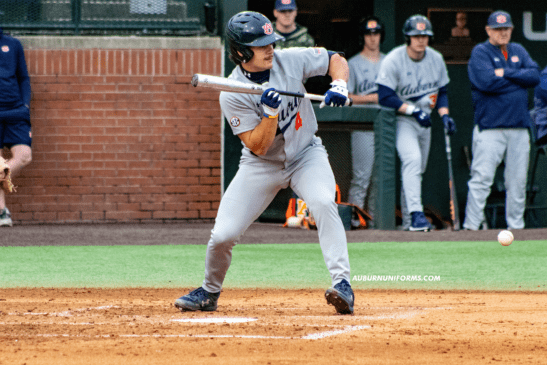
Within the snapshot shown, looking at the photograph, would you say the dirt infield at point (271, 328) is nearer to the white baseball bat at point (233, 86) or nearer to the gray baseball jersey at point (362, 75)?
the white baseball bat at point (233, 86)

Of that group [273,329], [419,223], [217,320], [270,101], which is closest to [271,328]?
[273,329]

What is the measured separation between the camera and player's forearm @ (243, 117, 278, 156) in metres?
4.64

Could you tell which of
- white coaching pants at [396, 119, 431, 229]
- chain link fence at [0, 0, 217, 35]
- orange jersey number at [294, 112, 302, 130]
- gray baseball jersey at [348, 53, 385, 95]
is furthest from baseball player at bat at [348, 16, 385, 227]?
orange jersey number at [294, 112, 302, 130]

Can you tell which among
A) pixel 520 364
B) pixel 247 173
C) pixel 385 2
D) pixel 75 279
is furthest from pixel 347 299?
pixel 385 2

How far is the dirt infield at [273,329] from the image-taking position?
12.0 feet

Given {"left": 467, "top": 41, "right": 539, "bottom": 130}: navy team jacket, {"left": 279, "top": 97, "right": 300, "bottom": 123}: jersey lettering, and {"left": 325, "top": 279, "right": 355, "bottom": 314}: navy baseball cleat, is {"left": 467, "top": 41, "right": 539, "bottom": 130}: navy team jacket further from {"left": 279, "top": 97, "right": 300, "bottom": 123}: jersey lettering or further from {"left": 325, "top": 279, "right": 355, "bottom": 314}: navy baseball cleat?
{"left": 325, "top": 279, "right": 355, "bottom": 314}: navy baseball cleat

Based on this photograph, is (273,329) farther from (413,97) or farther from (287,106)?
(413,97)

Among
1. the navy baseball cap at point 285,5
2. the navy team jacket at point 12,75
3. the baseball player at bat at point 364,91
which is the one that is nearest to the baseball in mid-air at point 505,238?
the baseball player at bat at point 364,91

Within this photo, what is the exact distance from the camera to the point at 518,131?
9445 millimetres

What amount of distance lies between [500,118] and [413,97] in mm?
968

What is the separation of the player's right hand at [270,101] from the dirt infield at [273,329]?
1112 mm

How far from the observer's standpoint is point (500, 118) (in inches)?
368

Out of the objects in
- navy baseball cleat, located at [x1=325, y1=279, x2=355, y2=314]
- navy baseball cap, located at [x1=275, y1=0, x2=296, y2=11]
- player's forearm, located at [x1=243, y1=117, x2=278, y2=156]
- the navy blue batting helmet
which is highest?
navy baseball cap, located at [x1=275, y1=0, x2=296, y2=11]

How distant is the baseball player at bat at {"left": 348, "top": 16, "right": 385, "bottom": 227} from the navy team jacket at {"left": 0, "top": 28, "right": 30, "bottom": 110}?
12.2 feet
